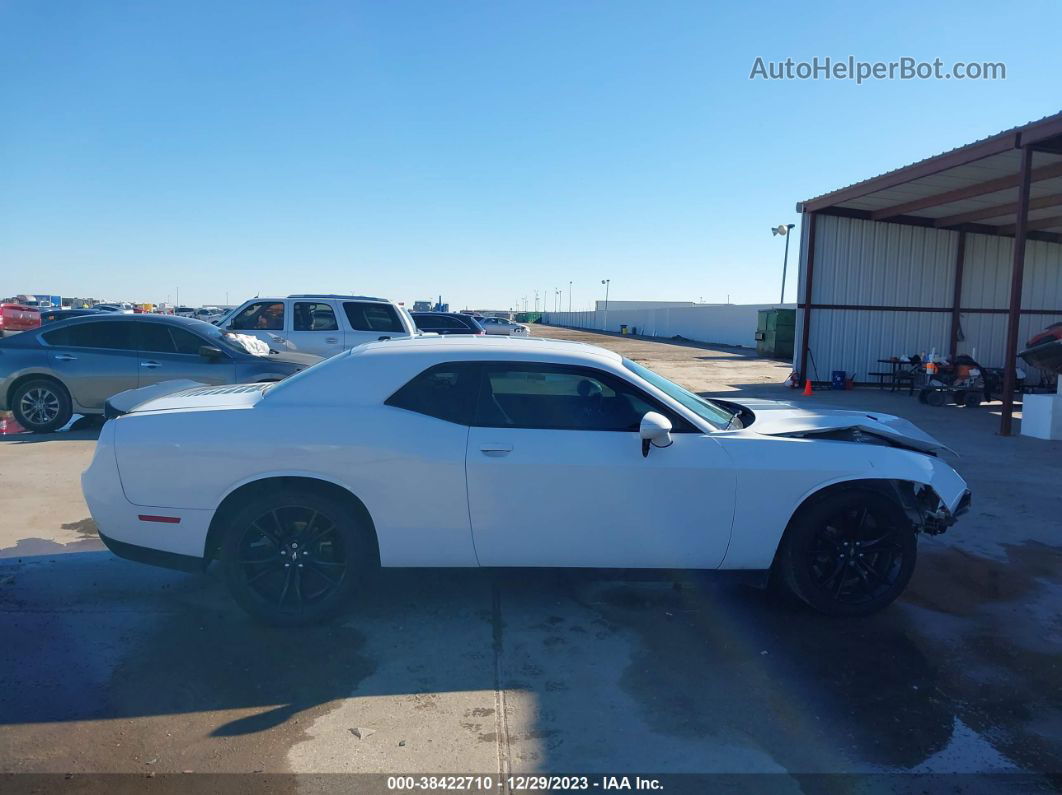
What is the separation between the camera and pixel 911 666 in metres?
4.10

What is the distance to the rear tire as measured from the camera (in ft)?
32.2

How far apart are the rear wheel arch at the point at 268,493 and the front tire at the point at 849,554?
2365 millimetres

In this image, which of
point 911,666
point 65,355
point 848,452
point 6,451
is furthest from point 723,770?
point 65,355

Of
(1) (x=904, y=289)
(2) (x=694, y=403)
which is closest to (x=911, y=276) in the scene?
(1) (x=904, y=289)

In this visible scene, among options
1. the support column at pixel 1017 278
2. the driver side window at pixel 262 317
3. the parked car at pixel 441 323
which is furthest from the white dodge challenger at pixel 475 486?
the parked car at pixel 441 323

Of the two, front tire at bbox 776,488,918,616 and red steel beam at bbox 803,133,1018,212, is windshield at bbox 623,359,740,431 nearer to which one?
front tire at bbox 776,488,918,616

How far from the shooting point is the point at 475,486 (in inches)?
167

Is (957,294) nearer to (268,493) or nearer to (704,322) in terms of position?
(268,493)

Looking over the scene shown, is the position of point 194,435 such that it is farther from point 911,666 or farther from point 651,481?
point 911,666

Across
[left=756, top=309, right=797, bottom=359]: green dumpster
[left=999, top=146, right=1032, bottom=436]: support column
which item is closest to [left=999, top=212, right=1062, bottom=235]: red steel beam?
[left=999, top=146, right=1032, bottom=436]: support column

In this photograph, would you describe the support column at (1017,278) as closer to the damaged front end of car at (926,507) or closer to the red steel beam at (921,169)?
the red steel beam at (921,169)

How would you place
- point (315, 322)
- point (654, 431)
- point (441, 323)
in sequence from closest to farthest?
point (654, 431)
point (315, 322)
point (441, 323)

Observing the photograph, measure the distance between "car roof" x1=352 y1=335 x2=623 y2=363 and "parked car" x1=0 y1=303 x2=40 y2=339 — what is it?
2954cm

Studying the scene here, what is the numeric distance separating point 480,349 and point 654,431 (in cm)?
114
